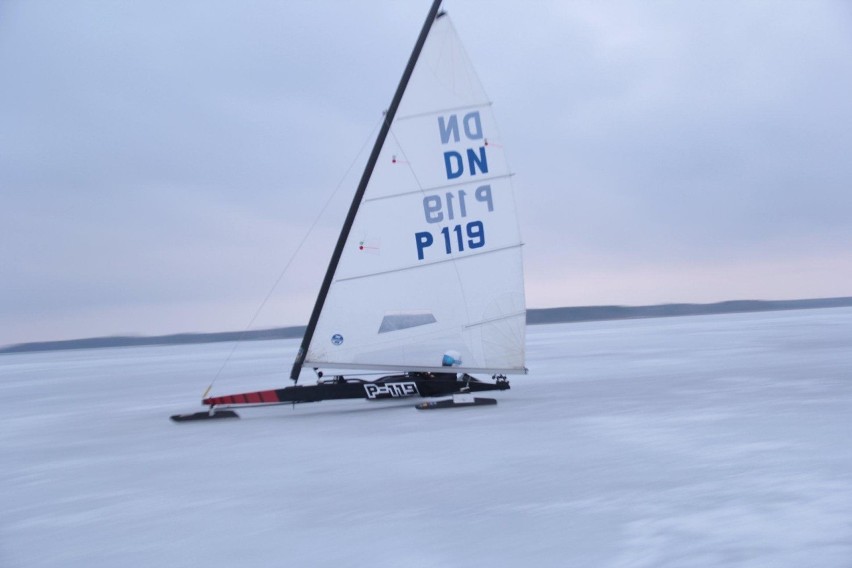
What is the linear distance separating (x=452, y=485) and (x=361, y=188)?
594 centimetres

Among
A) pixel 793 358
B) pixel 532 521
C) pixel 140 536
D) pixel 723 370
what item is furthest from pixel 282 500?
pixel 793 358

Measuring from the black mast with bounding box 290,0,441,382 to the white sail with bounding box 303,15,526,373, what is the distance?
0.08 meters

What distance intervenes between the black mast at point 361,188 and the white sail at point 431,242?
0.26 ft

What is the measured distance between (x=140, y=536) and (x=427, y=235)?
7361 mm

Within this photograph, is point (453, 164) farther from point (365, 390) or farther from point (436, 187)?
point (365, 390)

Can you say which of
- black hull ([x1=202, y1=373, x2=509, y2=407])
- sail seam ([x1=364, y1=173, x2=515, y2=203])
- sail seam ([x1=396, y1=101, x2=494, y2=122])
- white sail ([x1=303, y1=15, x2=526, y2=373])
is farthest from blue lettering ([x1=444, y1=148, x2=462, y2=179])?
black hull ([x1=202, y1=373, x2=509, y2=407])

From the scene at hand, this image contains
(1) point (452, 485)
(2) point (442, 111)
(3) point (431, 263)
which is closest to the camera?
(1) point (452, 485)

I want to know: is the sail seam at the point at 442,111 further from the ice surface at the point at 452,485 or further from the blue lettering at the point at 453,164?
the ice surface at the point at 452,485

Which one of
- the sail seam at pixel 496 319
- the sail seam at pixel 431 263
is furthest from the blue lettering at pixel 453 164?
the sail seam at pixel 496 319

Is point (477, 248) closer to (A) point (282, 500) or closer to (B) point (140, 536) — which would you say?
(A) point (282, 500)

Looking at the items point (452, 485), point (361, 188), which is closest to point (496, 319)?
point (361, 188)

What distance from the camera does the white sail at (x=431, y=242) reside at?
13102mm

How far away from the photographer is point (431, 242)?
1337 centimetres

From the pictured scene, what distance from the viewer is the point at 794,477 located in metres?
7.98
